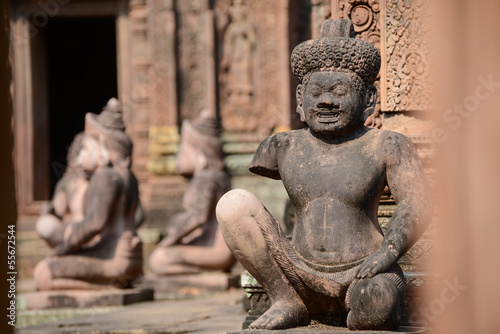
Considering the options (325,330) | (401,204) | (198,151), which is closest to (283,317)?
(325,330)

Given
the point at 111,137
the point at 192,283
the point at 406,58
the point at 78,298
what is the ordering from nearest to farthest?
the point at 406,58, the point at 78,298, the point at 111,137, the point at 192,283

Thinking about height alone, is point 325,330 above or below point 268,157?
below

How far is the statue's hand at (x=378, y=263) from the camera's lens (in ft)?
13.9

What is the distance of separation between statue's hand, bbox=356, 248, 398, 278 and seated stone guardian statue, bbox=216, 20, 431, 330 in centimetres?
11

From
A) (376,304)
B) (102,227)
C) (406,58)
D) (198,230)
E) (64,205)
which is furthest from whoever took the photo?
(198,230)

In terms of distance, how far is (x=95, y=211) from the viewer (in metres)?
8.00

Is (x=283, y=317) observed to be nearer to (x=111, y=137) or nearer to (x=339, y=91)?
(x=339, y=91)

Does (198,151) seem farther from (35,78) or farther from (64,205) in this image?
(35,78)

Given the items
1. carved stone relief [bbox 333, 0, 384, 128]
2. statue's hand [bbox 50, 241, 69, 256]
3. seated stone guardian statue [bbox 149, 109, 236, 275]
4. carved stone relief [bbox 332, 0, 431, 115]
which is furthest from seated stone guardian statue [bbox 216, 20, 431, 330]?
seated stone guardian statue [bbox 149, 109, 236, 275]

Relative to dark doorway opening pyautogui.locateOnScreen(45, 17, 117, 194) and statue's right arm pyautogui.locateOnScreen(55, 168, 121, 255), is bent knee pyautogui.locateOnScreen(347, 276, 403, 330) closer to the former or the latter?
statue's right arm pyautogui.locateOnScreen(55, 168, 121, 255)

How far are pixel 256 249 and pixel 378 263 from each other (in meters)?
0.61

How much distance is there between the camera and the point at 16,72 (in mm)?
12828

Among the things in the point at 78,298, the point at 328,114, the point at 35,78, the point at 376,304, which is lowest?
the point at 78,298

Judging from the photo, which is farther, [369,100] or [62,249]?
[62,249]
